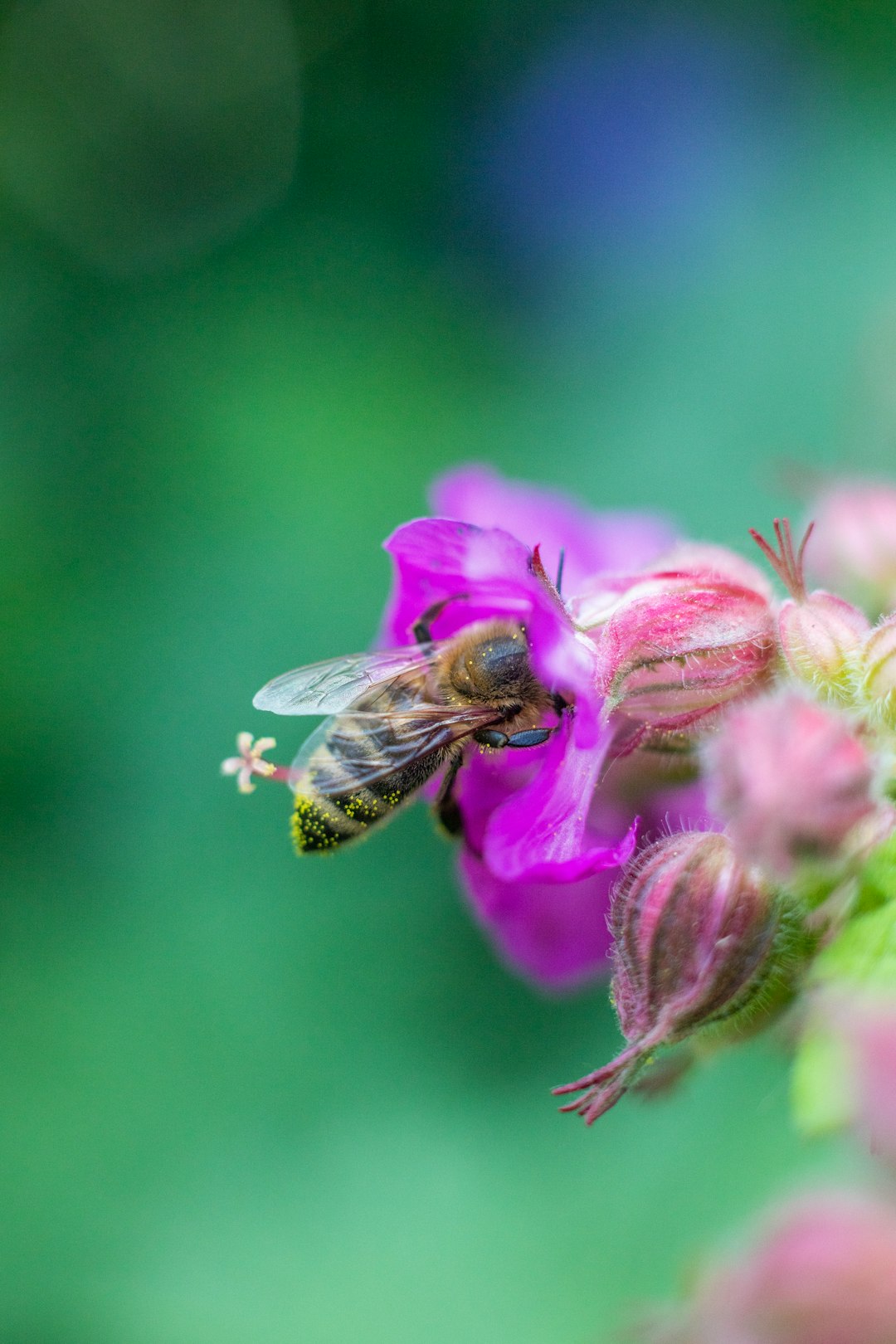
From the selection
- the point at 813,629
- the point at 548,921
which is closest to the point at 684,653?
the point at 813,629

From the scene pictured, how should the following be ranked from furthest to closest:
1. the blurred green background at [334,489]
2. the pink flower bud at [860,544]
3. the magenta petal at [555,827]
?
the blurred green background at [334,489] → the pink flower bud at [860,544] → the magenta petal at [555,827]

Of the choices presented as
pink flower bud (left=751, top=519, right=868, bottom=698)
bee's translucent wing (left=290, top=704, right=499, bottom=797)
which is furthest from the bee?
pink flower bud (left=751, top=519, right=868, bottom=698)

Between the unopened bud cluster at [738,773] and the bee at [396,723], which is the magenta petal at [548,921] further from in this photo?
the unopened bud cluster at [738,773]

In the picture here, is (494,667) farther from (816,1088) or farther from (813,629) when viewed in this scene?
(816,1088)

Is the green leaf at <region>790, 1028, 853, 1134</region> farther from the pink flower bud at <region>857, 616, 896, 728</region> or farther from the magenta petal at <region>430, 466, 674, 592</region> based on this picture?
the magenta petal at <region>430, 466, 674, 592</region>

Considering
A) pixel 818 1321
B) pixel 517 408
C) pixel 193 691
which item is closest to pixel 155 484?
pixel 193 691

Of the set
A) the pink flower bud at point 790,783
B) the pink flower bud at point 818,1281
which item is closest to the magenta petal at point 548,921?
the pink flower bud at point 790,783

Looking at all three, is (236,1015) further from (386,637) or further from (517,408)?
(517,408)

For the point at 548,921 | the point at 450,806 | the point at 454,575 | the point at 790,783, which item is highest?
the point at 454,575
